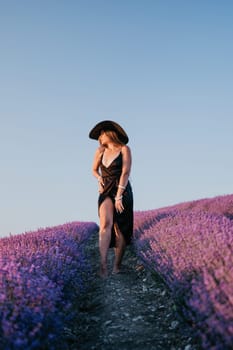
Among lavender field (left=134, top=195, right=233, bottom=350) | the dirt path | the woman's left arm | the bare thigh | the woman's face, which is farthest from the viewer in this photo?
the woman's face

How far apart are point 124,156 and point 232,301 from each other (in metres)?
3.27

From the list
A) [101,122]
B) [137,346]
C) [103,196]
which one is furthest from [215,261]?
[101,122]

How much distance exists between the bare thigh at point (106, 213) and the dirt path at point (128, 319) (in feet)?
2.25

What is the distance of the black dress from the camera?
5559 mm

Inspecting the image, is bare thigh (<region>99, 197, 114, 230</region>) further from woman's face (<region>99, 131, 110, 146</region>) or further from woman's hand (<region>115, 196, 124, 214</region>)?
woman's face (<region>99, 131, 110, 146</region>)

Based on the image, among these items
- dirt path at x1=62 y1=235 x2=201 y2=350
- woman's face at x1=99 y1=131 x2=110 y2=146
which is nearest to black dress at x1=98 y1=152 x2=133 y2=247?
woman's face at x1=99 y1=131 x2=110 y2=146

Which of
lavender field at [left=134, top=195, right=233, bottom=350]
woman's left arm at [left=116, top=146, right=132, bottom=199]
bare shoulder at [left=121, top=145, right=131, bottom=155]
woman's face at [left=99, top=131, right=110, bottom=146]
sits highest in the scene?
woman's face at [left=99, top=131, right=110, bottom=146]

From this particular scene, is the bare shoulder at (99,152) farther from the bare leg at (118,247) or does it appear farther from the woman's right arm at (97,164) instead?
the bare leg at (118,247)

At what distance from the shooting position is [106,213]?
5.49 metres

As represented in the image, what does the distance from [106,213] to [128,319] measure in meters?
1.83

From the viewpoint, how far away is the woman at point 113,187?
544 cm

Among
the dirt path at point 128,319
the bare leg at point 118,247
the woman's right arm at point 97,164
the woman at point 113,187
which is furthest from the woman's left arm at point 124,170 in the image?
the dirt path at point 128,319

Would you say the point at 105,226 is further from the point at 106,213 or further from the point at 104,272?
the point at 104,272

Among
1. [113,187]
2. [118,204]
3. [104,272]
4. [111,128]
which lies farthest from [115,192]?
[104,272]
